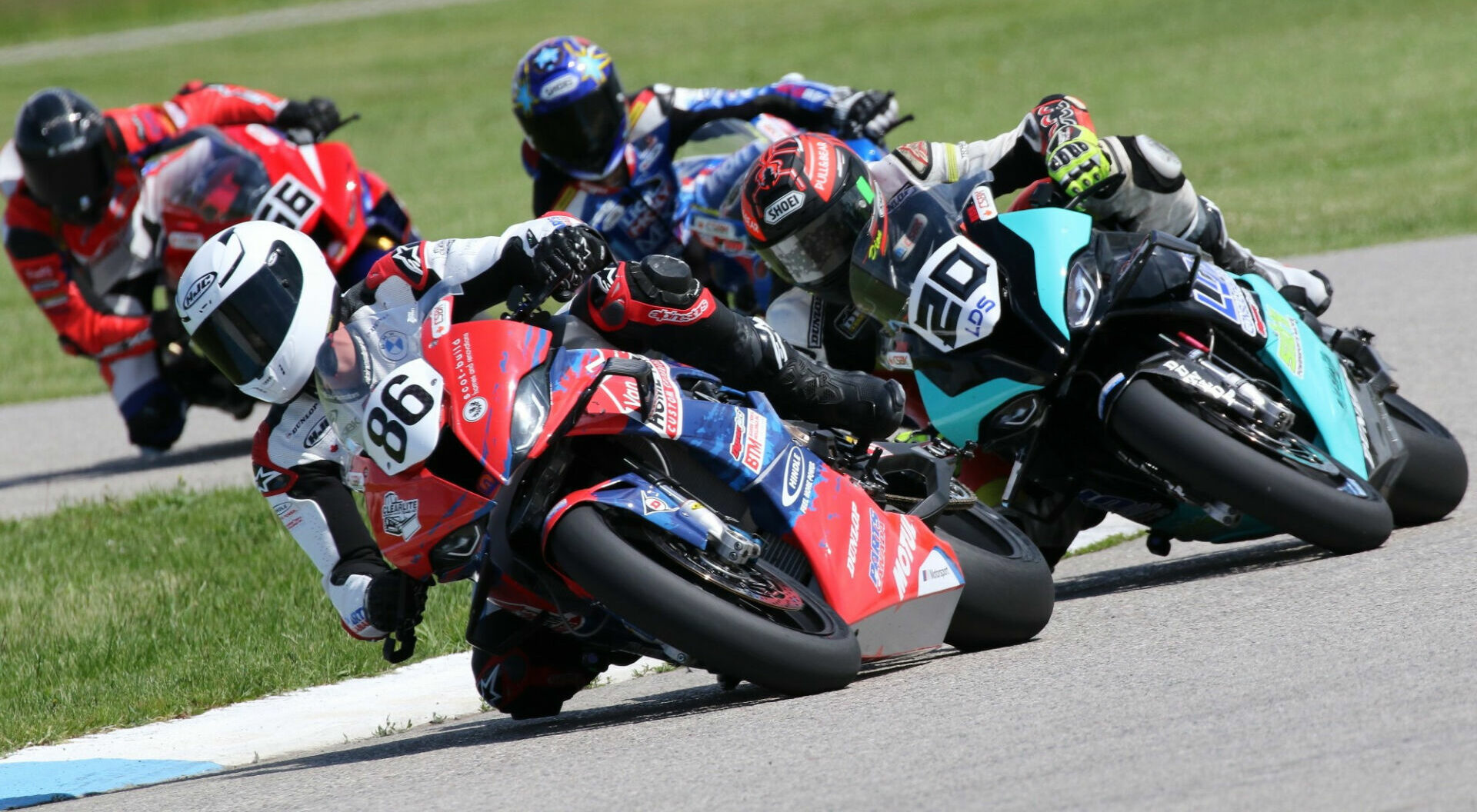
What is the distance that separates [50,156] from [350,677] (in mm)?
5665

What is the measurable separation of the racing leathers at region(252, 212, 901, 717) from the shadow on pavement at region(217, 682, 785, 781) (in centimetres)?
12

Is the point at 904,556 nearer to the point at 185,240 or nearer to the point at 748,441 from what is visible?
the point at 748,441

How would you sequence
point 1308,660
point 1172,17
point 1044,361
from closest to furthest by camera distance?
1. point 1308,660
2. point 1044,361
3. point 1172,17

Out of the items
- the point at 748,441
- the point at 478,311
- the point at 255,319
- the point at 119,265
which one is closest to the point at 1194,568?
the point at 748,441

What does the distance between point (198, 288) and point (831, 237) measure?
1851mm

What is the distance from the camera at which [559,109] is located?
920 centimetres

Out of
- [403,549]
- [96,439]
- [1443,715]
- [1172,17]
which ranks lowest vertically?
[1172,17]

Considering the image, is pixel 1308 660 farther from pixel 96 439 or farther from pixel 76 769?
pixel 96 439

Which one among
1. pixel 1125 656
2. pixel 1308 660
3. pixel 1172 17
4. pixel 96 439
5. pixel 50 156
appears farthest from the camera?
pixel 1172 17

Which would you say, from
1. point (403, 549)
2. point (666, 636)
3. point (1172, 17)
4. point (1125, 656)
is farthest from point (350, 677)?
point (1172, 17)

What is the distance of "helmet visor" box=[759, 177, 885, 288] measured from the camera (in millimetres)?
5547

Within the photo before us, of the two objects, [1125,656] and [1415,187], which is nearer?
[1125,656]

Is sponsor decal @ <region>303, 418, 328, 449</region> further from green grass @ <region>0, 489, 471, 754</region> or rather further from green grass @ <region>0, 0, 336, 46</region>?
green grass @ <region>0, 0, 336, 46</region>

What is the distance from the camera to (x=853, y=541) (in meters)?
4.91
